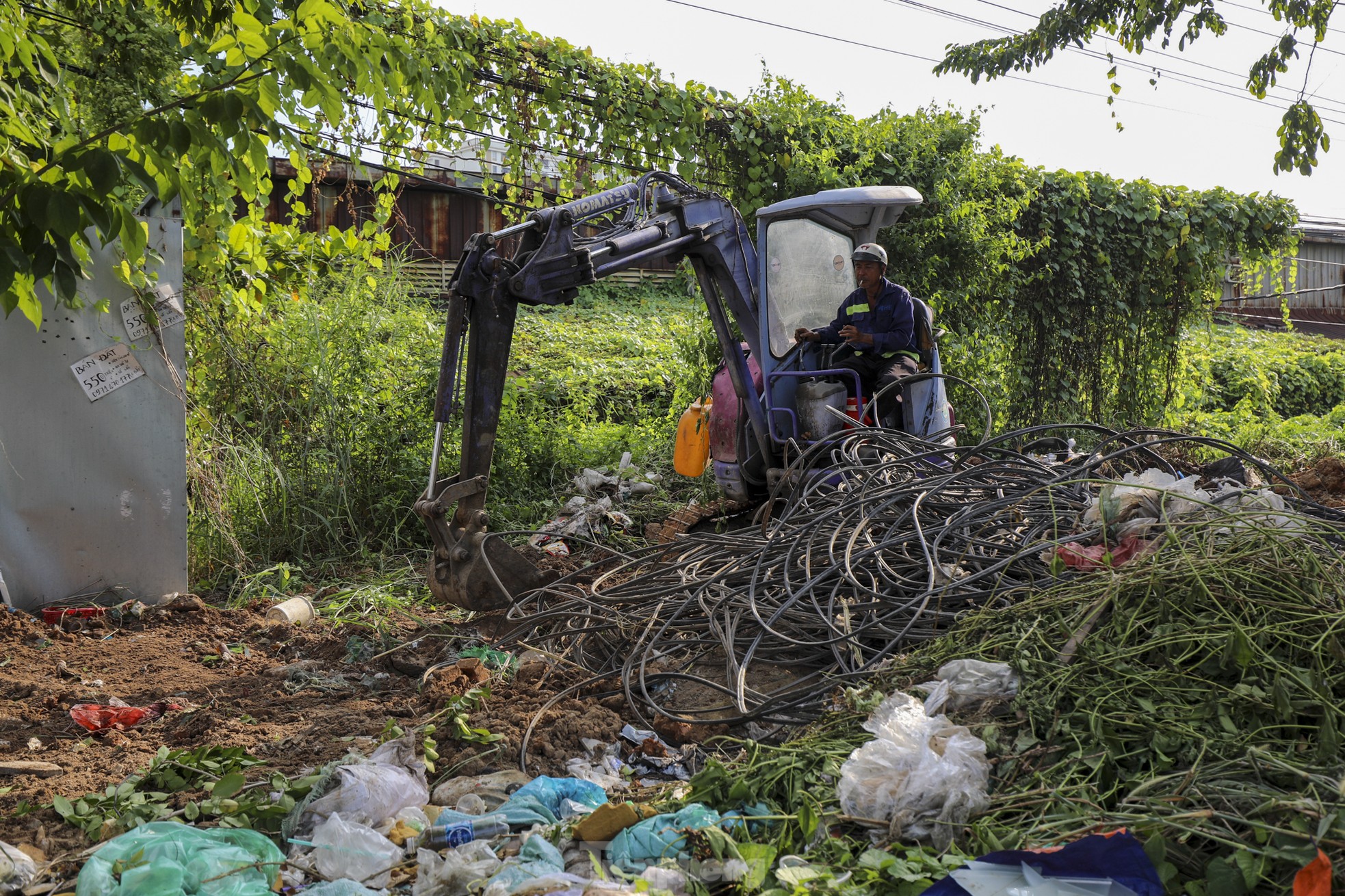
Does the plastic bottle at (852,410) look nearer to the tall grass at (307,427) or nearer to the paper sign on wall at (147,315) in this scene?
the tall grass at (307,427)

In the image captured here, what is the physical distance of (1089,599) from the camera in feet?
12.8

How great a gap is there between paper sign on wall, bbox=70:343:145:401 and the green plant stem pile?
15.0 feet

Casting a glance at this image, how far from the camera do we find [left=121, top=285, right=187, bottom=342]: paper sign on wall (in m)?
6.04

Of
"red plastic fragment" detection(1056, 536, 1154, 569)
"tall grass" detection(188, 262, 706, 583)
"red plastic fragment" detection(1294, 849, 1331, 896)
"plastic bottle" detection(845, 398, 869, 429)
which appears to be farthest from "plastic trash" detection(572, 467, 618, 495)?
"red plastic fragment" detection(1294, 849, 1331, 896)

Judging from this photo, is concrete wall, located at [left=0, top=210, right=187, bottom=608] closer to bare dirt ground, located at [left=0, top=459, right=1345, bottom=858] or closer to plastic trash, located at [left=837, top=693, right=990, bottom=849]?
bare dirt ground, located at [left=0, top=459, right=1345, bottom=858]

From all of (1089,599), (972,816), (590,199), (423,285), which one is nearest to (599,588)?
(590,199)

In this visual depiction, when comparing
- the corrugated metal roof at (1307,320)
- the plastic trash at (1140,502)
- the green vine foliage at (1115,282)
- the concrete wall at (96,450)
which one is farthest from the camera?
the corrugated metal roof at (1307,320)

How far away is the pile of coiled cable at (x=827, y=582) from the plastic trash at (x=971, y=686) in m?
0.48

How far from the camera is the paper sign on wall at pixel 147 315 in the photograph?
19.8ft

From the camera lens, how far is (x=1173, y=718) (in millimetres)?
3133

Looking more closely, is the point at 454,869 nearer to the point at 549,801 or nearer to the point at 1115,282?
the point at 549,801

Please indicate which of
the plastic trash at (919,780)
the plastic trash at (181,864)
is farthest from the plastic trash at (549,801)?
the plastic trash at (919,780)

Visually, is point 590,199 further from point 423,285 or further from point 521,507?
point 423,285

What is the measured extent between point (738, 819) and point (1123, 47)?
8.00 metres
